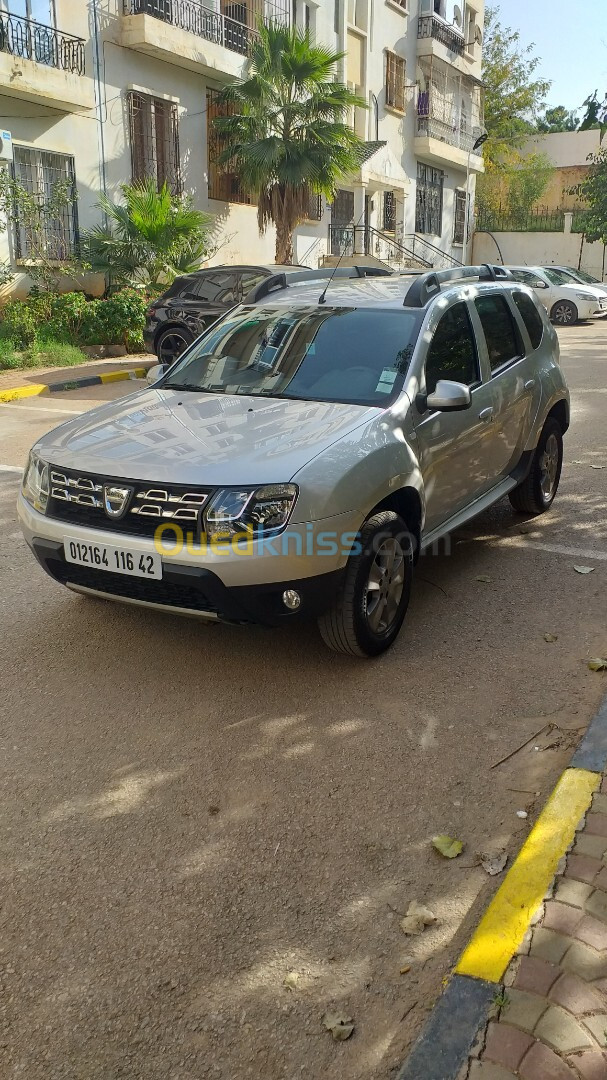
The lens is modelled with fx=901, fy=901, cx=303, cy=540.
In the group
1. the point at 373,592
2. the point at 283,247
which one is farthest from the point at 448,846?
the point at 283,247

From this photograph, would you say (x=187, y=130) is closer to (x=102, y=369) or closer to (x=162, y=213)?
(x=162, y=213)

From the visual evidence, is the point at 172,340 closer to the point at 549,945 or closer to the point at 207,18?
the point at 207,18

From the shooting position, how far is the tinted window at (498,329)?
221 inches

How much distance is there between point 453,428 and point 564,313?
20.1 meters

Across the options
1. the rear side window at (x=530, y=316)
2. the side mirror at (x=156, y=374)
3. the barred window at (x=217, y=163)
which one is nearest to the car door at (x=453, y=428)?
the rear side window at (x=530, y=316)

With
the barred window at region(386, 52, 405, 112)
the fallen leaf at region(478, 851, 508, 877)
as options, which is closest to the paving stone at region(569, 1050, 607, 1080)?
the fallen leaf at region(478, 851, 508, 877)

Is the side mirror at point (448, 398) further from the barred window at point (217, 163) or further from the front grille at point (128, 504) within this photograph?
the barred window at point (217, 163)

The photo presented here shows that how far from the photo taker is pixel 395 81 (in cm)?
2998

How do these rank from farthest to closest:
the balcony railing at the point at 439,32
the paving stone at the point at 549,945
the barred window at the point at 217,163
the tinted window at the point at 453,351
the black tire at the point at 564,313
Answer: the balcony railing at the point at 439,32, the black tire at the point at 564,313, the barred window at the point at 217,163, the tinted window at the point at 453,351, the paving stone at the point at 549,945

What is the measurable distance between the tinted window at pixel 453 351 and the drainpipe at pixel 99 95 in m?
14.2

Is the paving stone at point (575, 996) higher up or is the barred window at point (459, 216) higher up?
the barred window at point (459, 216)

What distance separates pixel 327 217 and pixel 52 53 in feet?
37.9

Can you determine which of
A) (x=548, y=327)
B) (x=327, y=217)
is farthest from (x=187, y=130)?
(x=548, y=327)

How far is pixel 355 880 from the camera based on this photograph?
2.91 metres
